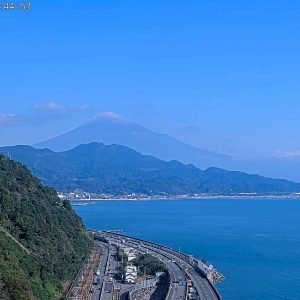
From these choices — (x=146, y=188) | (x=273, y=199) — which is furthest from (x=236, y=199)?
(x=146, y=188)

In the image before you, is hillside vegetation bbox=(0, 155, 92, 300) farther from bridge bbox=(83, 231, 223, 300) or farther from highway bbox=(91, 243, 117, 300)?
bridge bbox=(83, 231, 223, 300)

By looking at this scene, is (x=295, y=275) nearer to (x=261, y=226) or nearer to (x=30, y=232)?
(x=30, y=232)

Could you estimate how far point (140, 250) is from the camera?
3331cm

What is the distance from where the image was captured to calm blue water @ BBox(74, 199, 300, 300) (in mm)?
25958

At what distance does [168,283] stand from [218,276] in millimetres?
4414

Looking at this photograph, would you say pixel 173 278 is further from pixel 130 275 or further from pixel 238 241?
pixel 238 241

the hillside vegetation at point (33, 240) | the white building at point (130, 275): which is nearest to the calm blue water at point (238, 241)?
the white building at point (130, 275)

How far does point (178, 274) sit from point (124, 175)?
116881 millimetres

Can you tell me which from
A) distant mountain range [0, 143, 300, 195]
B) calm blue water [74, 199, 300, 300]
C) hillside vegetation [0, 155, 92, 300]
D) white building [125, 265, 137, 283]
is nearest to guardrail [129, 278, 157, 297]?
white building [125, 265, 137, 283]

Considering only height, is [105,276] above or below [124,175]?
below

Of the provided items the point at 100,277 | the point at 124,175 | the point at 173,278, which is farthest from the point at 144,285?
the point at 124,175

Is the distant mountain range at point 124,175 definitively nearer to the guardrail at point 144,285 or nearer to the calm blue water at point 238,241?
the calm blue water at point 238,241

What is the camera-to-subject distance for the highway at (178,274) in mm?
21719

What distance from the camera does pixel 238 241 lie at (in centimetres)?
4109
